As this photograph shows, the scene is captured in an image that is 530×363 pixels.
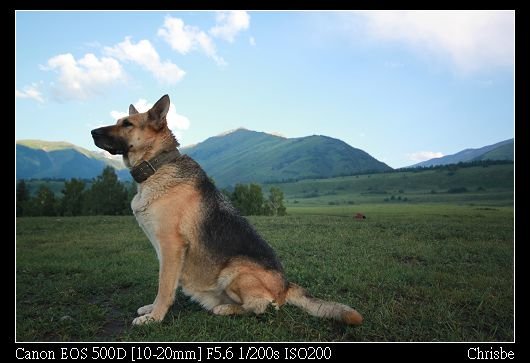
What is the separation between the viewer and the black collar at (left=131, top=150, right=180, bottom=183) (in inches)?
258

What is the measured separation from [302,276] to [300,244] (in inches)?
183

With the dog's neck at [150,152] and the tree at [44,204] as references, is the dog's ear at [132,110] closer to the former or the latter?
the dog's neck at [150,152]

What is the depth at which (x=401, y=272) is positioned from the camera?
923 cm

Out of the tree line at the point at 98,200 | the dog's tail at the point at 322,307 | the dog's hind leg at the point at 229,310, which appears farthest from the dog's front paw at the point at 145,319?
the tree line at the point at 98,200

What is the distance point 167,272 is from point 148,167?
1880 mm

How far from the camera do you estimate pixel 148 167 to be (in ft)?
21.6

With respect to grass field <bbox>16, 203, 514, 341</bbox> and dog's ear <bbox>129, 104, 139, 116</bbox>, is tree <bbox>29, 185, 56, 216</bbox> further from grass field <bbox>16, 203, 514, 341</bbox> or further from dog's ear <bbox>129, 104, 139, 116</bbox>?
dog's ear <bbox>129, 104, 139, 116</bbox>

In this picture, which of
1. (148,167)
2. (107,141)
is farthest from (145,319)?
(107,141)

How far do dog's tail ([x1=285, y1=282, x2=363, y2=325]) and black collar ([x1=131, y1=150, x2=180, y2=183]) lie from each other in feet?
10.3

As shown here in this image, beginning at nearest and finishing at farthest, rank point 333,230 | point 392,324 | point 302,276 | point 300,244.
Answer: point 392,324 → point 302,276 → point 300,244 → point 333,230

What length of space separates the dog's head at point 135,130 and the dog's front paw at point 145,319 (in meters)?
2.86
